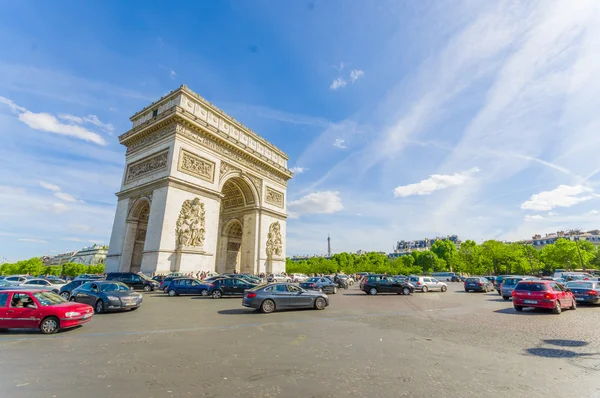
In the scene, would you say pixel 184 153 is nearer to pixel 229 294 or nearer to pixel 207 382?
pixel 229 294

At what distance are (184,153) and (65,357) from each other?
23597 millimetres

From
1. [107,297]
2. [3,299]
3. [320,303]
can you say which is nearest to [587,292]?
[320,303]

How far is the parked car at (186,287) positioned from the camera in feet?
60.0

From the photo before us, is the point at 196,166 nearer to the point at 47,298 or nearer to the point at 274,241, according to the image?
the point at 274,241

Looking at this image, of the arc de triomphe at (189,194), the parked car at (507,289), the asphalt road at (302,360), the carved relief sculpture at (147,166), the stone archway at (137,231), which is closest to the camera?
the asphalt road at (302,360)

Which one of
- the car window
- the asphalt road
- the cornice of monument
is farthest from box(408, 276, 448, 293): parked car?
the car window

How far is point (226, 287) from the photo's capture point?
17.9 m

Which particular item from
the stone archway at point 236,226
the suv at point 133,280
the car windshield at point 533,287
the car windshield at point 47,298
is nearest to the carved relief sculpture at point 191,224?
the suv at point 133,280

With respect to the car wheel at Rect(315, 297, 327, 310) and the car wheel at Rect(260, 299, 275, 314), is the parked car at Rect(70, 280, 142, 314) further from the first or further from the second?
the car wheel at Rect(315, 297, 327, 310)

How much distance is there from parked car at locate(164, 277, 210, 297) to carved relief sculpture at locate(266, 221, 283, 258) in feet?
52.5

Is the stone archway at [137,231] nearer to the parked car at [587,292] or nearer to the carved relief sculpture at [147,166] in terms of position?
the carved relief sculpture at [147,166]

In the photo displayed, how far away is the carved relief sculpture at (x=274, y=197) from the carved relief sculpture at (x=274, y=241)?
111 inches

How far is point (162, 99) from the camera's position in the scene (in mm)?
29500

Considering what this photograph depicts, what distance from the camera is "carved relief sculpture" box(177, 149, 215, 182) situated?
26.7 metres
